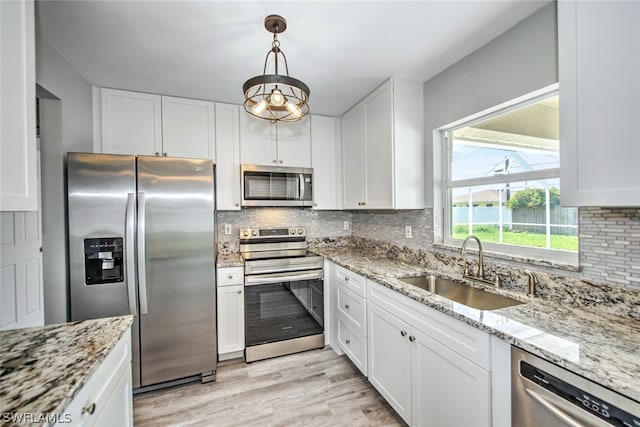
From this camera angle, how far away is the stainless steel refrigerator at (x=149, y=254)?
1823 millimetres

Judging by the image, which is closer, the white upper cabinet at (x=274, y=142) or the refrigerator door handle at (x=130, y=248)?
the refrigerator door handle at (x=130, y=248)

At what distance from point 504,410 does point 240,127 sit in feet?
9.30

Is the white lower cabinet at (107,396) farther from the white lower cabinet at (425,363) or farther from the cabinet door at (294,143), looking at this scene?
the cabinet door at (294,143)

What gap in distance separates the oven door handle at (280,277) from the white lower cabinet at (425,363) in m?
0.72

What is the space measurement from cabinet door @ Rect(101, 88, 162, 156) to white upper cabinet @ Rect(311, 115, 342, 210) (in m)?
1.56

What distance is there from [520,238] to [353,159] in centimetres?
164

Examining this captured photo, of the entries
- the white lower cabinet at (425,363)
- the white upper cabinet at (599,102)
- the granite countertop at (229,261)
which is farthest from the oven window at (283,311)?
the white upper cabinet at (599,102)

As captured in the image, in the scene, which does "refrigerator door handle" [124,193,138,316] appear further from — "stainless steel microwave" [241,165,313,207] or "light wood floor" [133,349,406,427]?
"stainless steel microwave" [241,165,313,207]

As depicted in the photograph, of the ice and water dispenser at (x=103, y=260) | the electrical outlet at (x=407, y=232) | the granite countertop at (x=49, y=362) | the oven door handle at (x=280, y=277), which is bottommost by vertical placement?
the oven door handle at (x=280, y=277)

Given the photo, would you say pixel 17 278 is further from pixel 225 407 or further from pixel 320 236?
pixel 320 236

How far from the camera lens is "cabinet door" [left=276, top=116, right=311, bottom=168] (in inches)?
114

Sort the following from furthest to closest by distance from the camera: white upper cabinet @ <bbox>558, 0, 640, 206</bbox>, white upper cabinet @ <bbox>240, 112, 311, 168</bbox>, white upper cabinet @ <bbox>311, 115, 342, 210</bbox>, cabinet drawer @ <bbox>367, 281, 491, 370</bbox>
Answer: white upper cabinet @ <bbox>311, 115, 342, 210</bbox>, white upper cabinet @ <bbox>240, 112, 311, 168</bbox>, cabinet drawer @ <bbox>367, 281, 491, 370</bbox>, white upper cabinet @ <bbox>558, 0, 640, 206</bbox>

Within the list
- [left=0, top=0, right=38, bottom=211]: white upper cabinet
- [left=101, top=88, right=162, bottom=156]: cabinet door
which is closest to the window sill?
[left=0, top=0, right=38, bottom=211]: white upper cabinet

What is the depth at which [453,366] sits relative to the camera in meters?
1.26
